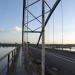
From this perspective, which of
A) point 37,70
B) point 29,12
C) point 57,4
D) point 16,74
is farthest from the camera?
point 29,12

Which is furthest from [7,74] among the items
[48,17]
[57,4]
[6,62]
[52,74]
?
[48,17]

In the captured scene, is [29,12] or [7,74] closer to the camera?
[7,74]

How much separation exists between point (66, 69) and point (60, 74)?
413 millimetres

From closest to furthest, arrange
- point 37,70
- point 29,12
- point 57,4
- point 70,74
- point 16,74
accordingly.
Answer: point 70,74 → point 37,70 → point 16,74 → point 57,4 → point 29,12

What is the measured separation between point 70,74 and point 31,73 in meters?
2.22

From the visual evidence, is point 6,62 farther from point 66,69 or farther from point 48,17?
point 48,17

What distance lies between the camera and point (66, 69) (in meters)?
9.07

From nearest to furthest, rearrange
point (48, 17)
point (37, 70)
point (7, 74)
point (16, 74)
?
point (7, 74) → point (37, 70) → point (16, 74) → point (48, 17)

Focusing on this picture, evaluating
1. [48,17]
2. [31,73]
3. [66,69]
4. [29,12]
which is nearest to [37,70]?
[31,73]

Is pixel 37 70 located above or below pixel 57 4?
below

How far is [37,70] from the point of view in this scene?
9586mm

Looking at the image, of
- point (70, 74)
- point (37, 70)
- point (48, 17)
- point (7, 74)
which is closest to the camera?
point (70, 74)

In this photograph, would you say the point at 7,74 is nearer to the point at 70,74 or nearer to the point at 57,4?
the point at 70,74

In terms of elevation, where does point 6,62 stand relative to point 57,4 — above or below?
below
